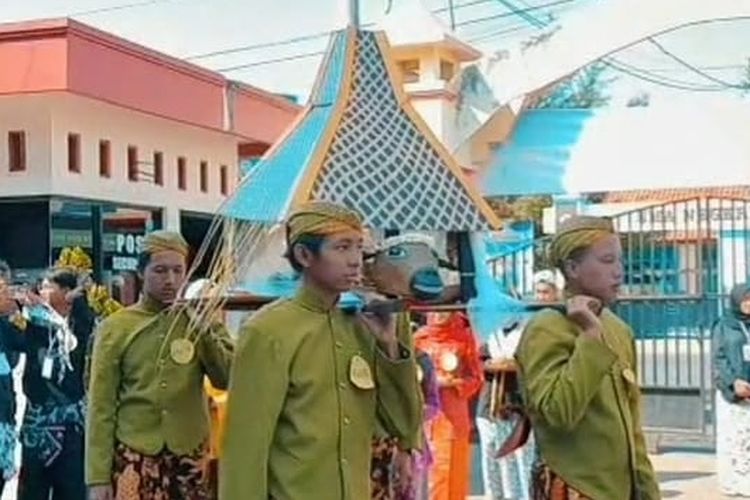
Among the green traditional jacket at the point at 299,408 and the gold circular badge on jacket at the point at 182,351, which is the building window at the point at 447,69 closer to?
the gold circular badge on jacket at the point at 182,351

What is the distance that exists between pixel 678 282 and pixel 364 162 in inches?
283

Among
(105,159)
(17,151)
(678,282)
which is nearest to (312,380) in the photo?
(678,282)

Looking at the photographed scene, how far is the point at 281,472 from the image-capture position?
3275mm

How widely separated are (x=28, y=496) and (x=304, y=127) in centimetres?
260

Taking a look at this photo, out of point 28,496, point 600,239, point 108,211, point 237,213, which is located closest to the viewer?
point 600,239

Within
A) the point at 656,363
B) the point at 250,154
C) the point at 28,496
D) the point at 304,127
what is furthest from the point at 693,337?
the point at 250,154

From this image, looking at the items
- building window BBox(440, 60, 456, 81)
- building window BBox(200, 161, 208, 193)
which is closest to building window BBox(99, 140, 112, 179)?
building window BBox(200, 161, 208, 193)

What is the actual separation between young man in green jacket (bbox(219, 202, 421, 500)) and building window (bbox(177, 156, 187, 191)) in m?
13.5

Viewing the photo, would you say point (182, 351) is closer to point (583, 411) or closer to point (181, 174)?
point (583, 411)

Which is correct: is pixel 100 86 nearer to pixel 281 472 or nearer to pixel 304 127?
pixel 304 127

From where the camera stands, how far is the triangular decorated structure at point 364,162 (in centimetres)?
432

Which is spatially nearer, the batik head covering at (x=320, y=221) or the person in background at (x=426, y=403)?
the batik head covering at (x=320, y=221)

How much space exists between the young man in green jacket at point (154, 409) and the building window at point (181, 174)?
40.2ft

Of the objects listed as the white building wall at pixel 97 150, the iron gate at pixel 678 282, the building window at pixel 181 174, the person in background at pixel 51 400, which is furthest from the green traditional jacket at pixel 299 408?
the building window at pixel 181 174
